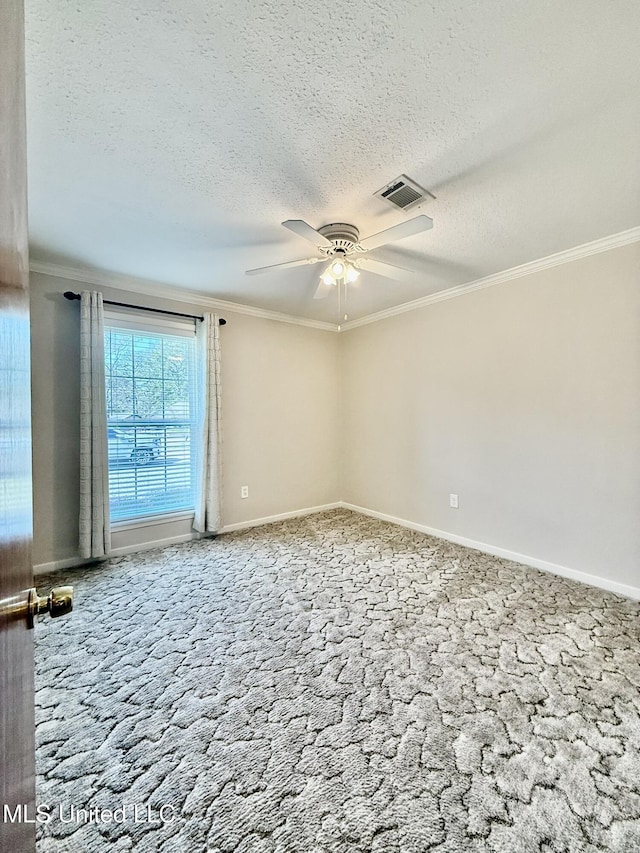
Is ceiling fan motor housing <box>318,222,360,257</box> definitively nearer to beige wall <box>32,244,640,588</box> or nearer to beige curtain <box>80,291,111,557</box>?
beige wall <box>32,244,640,588</box>

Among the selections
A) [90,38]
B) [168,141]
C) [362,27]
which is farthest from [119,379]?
[362,27]

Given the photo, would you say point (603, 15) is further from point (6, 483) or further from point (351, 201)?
point (6, 483)

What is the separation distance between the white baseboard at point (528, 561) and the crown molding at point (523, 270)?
91.5 inches

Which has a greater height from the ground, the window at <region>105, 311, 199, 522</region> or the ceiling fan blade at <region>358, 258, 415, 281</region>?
the ceiling fan blade at <region>358, 258, 415, 281</region>

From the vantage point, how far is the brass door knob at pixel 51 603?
64cm

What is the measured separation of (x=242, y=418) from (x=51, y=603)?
11.0 ft

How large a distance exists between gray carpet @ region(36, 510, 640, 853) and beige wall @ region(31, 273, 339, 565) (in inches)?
26.5

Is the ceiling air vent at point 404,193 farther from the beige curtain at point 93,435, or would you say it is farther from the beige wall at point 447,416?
the beige curtain at point 93,435

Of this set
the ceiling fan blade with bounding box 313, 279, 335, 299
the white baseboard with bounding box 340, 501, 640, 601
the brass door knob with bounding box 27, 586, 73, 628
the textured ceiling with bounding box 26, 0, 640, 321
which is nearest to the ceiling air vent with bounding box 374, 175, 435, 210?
the textured ceiling with bounding box 26, 0, 640, 321

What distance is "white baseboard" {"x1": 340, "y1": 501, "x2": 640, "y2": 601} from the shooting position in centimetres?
253

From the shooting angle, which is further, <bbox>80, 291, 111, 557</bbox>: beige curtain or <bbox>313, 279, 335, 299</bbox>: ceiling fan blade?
<bbox>313, 279, 335, 299</bbox>: ceiling fan blade

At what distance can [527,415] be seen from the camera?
9.86 feet

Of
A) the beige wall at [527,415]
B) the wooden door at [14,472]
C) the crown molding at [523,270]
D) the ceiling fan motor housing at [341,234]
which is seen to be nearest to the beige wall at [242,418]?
the beige wall at [527,415]

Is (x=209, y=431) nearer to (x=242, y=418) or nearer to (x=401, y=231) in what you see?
(x=242, y=418)
